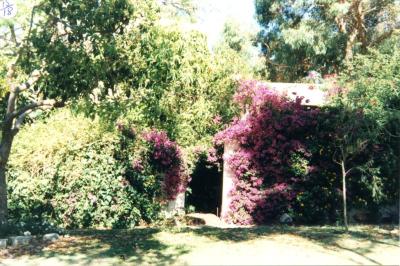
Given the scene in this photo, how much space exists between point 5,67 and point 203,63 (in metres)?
4.33

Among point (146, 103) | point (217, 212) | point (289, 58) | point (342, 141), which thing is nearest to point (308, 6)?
point (289, 58)

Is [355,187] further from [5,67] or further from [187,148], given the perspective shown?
[5,67]

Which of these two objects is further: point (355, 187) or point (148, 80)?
point (355, 187)

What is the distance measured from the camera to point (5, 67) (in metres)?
10.1

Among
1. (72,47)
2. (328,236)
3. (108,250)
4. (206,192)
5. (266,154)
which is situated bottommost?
(108,250)

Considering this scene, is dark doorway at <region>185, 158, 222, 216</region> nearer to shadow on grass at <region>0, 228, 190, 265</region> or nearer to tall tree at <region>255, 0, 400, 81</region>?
shadow on grass at <region>0, 228, 190, 265</region>

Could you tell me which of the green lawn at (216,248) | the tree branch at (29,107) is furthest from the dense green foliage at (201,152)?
the green lawn at (216,248)

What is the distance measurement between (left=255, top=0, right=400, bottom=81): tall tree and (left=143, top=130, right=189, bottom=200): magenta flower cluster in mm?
12812

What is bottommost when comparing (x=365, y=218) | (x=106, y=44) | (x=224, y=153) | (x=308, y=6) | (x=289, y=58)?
(x=365, y=218)

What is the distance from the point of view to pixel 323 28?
2402 cm

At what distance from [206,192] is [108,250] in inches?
328

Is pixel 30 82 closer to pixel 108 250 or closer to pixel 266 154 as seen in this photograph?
pixel 108 250

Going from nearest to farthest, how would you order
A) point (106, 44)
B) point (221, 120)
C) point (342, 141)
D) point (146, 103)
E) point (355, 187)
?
point (106, 44)
point (146, 103)
point (342, 141)
point (355, 187)
point (221, 120)

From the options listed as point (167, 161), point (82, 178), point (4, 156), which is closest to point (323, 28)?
point (167, 161)
